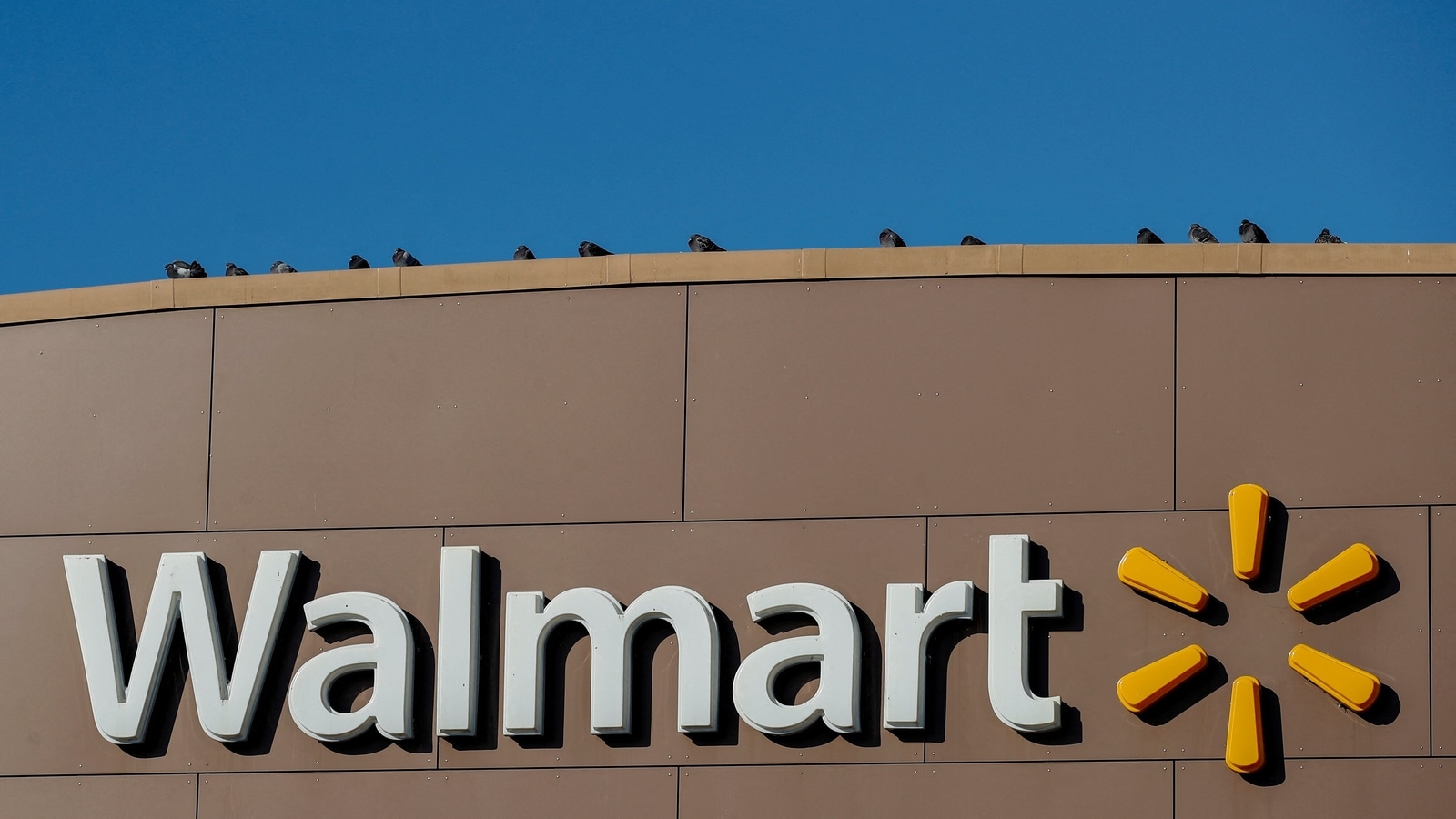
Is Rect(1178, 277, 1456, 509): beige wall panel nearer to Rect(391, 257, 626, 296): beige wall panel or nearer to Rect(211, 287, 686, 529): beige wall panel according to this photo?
Rect(211, 287, 686, 529): beige wall panel

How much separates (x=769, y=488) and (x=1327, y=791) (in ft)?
11.8

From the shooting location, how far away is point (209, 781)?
10664mm

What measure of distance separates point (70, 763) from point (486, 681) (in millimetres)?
2712

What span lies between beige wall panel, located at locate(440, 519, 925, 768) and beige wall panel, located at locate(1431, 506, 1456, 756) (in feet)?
9.48

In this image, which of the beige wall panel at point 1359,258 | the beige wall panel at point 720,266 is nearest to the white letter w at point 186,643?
the beige wall panel at point 720,266

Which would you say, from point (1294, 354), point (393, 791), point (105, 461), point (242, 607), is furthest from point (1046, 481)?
point (105, 461)

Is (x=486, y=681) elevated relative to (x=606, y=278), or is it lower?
lower

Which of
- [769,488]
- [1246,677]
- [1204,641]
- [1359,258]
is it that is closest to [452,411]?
[769,488]

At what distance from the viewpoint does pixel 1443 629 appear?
9773 mm

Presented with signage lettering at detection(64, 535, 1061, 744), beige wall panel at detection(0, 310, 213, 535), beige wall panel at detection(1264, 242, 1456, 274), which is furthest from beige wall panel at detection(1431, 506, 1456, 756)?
beige wall panel at detection(0, 310, 213, 535)

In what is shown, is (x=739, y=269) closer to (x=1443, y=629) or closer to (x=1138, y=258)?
(x=1138, y=258)

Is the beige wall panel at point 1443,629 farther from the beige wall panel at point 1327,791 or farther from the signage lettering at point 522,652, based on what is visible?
the signage lettering at point 522,652

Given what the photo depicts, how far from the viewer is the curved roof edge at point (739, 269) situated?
1033 centimetres

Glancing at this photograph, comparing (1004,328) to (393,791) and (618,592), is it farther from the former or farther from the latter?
(393,791)
